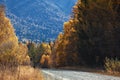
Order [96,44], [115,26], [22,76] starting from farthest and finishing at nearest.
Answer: [96,44] < [115,26] < [22,76]

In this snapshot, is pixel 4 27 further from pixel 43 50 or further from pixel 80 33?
pixel 43 50

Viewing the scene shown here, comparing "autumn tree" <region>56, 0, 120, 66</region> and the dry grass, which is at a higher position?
"autumn tree" <region>56, 0, 120, 66</region>

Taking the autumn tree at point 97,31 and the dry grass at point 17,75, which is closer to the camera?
the dry grass at point 17,75

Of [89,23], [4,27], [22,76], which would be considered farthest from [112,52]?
[22,76]

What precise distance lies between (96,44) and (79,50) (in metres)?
5.05

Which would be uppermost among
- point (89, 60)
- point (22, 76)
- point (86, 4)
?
point (86, 4)

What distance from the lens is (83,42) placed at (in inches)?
1895

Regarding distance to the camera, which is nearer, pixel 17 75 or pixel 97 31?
pixel 17 75

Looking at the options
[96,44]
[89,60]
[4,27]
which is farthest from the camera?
[4,27]

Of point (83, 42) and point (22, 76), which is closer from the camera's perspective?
point (22, 76)

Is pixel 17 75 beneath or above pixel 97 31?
beneath

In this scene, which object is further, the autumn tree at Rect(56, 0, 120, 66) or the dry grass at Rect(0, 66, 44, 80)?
the autumn tree at Rect(56, 0, 120, 66)

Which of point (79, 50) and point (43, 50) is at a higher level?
point (43, 50)

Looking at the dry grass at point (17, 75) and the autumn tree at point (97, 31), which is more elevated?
the autumn tree at point (97, 31)
